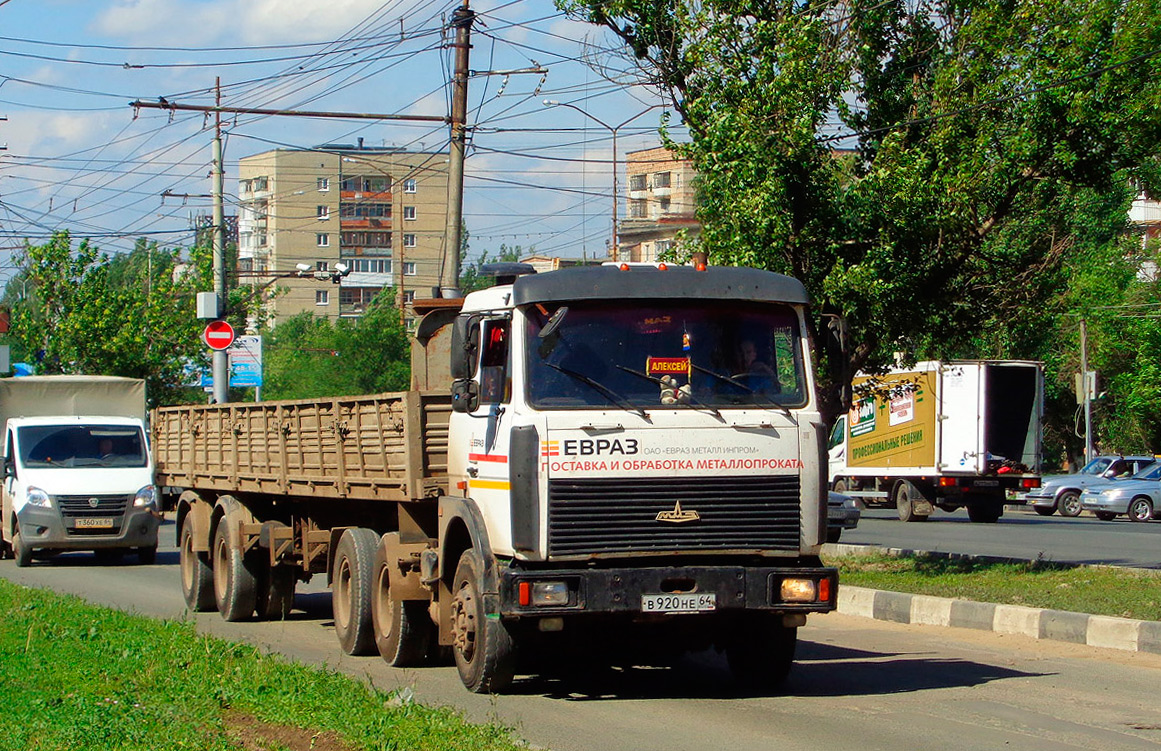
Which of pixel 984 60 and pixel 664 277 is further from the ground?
pixel 984 60

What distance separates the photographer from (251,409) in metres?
13.6

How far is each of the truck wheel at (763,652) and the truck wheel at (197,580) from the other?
6.82m

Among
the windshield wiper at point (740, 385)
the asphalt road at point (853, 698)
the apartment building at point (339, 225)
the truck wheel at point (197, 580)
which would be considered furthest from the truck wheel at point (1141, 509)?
the apartment building at point (339, 225)

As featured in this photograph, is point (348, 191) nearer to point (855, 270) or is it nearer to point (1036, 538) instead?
point (1036, 538)

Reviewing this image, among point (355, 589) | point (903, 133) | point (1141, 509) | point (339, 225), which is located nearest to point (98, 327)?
point (1141, 509)

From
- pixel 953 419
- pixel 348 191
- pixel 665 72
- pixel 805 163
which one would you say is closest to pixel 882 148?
pixel 805 163

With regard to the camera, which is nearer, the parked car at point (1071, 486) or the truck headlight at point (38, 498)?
the truck headlight at point (38, 498)

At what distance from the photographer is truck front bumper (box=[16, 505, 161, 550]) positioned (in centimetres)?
1964

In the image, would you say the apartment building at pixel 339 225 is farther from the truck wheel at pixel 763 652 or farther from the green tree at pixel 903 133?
the truck wheel at pixel 763 652

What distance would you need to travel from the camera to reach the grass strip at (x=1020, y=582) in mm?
12875

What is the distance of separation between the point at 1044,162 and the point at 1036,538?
37.9 ft

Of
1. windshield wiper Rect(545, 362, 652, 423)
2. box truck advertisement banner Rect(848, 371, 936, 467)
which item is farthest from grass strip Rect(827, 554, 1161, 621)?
box truck advertisement banner Rect(848, 371, 936, 467)

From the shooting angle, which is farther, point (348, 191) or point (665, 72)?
point (348, 191)

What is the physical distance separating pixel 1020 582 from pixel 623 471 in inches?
319
